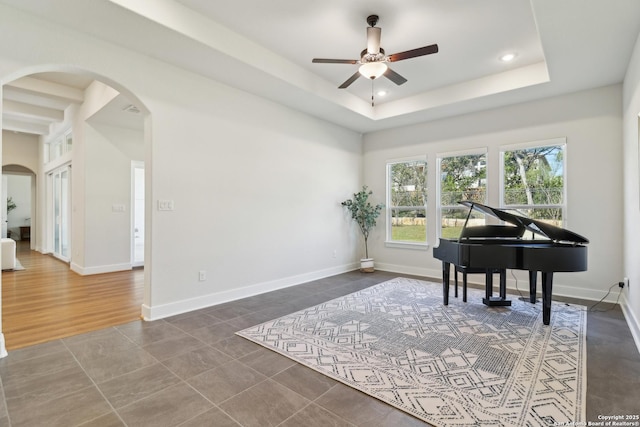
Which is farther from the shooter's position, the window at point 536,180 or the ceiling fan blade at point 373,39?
the window at point 536,180

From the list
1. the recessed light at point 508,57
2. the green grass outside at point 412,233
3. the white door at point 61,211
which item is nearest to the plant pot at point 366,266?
the green grass outside at point 412,233

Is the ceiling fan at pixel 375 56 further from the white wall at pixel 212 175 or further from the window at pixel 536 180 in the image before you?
the window at pixel 536 180

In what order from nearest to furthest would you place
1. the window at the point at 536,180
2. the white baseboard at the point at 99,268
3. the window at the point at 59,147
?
the window at the point at 536,180 < the white baseboard at the point at 99,268 < the window at the point at 59,147

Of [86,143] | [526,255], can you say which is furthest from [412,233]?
[86,143]

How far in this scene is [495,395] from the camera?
2.02 metres

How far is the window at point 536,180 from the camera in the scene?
4539 millimetres

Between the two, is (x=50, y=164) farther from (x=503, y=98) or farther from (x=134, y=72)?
(x=503, y=98)

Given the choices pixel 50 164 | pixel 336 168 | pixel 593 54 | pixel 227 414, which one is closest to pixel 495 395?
pixel 227 414

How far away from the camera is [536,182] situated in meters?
4.72

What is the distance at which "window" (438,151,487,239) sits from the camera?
17.2 ft

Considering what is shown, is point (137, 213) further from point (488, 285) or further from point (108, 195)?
point (488, 285)

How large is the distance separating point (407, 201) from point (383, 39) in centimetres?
325

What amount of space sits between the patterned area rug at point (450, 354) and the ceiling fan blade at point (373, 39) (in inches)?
109

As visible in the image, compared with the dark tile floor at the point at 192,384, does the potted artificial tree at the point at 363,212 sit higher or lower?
higher
